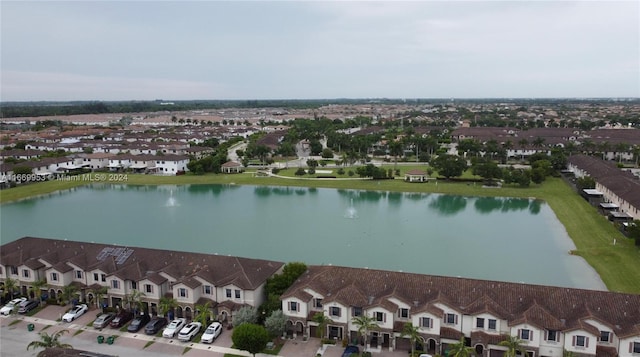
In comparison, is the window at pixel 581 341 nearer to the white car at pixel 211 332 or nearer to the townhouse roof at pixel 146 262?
the townhouse roof at pixel 146 262

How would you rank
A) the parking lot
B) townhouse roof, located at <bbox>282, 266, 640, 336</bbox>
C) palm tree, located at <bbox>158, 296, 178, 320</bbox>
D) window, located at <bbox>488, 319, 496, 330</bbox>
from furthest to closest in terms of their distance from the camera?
palm tree, located at <bbox>158, 296, 178, 320</bbox> < the parking lot < window, located at <bbox>488, 319, 496, 330</bbox> < townhouse roof, located at <bbox>282, 266, 640, 336</bbox>

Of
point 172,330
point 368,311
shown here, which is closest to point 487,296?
point 368,311

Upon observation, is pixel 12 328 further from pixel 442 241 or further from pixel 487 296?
pixel 442 241

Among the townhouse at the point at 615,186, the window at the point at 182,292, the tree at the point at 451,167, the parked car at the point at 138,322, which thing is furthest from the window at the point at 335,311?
the tree at the point at 451,167

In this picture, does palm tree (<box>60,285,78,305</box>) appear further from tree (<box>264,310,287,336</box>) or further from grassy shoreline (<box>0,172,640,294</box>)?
grassy shoreline (<box>0,172,640,294</box>)

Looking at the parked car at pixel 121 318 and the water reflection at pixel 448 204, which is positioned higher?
the parked car at pixel 121 318

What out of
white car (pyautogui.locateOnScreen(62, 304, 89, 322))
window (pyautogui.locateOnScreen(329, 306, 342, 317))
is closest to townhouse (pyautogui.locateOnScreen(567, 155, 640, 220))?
window (pyautogui.locateOnScreen(329, 306, 342, 317))

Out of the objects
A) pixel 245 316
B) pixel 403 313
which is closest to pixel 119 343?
Result: pixel 245 316
